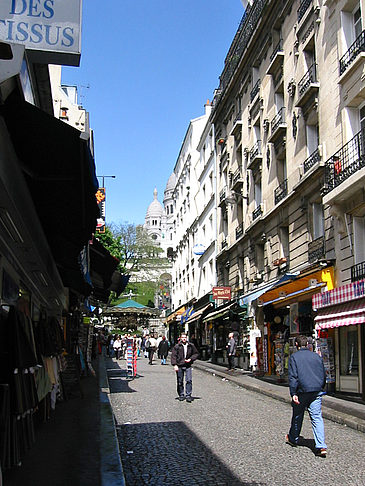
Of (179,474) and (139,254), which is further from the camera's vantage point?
(139,254)

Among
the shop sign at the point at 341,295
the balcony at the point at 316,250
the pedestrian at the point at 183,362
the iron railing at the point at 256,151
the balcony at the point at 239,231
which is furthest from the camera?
the balcony at the point at 239,231

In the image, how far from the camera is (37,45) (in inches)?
228

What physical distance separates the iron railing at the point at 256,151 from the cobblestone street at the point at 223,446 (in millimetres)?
13354

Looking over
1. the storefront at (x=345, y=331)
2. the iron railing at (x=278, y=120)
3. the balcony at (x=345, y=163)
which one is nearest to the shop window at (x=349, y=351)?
the storefront at (x=345, y=331)

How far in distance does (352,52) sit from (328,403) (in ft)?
31.2

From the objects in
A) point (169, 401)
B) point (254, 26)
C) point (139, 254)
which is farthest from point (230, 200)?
point (139, 254)

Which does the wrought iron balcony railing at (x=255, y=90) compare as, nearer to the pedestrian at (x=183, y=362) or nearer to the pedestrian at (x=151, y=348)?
the pedestrian at (x=151, y=348)

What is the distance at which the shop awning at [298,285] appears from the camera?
16.0 m

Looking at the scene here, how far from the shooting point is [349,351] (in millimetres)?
15078

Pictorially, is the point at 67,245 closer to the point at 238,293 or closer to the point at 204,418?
the point at 204,418

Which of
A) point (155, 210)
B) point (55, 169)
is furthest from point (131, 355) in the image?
point (155, 210)

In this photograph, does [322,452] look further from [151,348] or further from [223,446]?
[151,348]

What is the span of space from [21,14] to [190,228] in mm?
40023

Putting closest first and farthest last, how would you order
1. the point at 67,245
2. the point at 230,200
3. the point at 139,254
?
the point at 67,245
the point at 230,200
the point at 139,254
